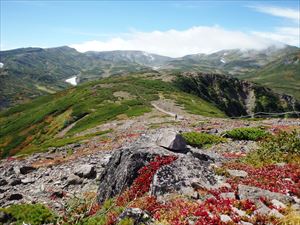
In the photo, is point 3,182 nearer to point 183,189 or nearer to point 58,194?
point 58,194

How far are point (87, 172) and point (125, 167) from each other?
10.9 metres

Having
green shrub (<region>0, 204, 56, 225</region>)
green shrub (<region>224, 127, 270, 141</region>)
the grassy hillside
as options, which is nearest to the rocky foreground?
green shrub (<region>0, 204, 56, 225</region>)

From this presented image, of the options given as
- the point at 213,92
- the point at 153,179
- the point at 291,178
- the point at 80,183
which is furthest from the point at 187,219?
the point at 213,92

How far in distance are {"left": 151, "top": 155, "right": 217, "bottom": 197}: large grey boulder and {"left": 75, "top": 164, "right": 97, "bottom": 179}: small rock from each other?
544 inches

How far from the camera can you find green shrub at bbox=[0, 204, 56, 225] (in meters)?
23.0

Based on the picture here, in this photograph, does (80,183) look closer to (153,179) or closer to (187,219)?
(153,179)

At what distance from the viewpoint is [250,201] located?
13930 mm

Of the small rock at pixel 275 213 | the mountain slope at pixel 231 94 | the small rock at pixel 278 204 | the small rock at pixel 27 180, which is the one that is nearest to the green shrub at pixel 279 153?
the small rock at pixel 278 204

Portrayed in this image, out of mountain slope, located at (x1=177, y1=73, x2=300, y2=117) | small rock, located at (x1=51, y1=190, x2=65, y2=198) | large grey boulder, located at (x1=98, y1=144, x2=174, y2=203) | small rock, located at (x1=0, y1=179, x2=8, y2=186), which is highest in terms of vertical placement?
large grey boulder, located at (x1=98, y1=144, x2=174, y2=203)

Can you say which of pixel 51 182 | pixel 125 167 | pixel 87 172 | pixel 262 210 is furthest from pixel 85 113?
pixel 262 210

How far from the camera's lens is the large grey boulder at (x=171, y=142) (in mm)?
22734

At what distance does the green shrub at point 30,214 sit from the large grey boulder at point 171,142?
8636 mm

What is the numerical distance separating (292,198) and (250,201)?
1.90 metres

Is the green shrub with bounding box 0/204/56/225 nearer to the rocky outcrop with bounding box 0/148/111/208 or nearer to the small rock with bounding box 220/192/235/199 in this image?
the rocky outcrop with bounding box 0/148/111/208
